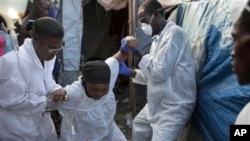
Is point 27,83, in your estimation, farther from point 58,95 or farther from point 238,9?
point 238,9

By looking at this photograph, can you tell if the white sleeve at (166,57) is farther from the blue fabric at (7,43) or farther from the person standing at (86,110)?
the blue fabric at (7,43)

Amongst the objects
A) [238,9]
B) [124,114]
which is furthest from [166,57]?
[124,114]

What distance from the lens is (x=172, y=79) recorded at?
3.75m

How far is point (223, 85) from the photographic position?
3383mm

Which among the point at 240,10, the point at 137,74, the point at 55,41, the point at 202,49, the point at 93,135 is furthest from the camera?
the point at 137,74

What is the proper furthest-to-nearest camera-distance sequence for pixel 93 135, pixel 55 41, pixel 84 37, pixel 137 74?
pixel 84 37 → pixel 137 74 → pixel 93 135 → pixel 55 41

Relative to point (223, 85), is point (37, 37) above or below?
above

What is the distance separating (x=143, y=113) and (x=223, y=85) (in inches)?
44.6

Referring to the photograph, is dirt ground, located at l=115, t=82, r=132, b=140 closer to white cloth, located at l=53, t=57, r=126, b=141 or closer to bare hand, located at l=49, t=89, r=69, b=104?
white cloth, located at l=53, t=57, r=126, b=141

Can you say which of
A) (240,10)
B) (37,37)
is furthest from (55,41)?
(240,10)

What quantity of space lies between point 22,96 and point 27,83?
0.11 metres

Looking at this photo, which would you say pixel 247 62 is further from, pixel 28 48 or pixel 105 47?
pixel 105 47

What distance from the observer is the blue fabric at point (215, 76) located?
3.27m

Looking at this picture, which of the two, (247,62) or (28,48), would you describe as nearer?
(247,62)
